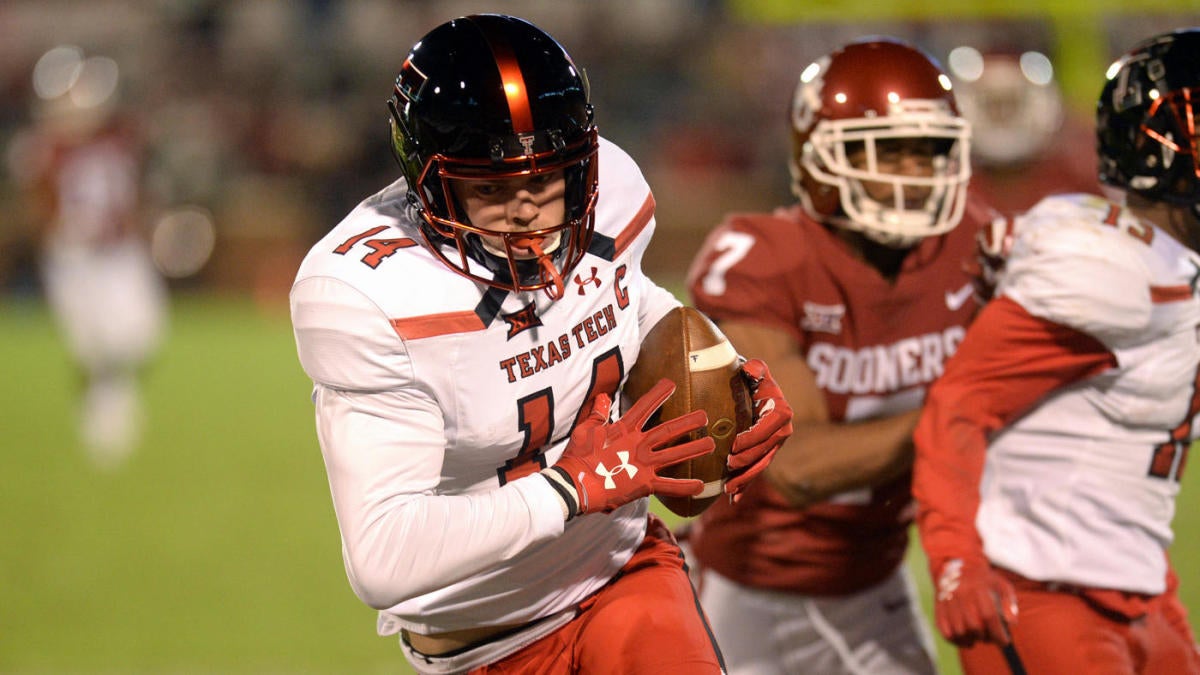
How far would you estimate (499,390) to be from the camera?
2361 millimetres

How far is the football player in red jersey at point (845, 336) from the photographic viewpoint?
122 inches

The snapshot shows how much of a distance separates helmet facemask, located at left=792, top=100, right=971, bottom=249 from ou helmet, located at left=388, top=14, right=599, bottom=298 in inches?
36.4

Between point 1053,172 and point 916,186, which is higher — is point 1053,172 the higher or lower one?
the lower one

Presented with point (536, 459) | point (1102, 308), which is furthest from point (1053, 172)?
point (536, 459)

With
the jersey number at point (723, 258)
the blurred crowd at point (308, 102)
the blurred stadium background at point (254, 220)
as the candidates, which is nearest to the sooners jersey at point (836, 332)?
the jersey number at point (723, 258)

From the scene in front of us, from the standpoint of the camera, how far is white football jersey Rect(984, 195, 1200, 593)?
263cm

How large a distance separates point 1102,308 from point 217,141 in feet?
45.6

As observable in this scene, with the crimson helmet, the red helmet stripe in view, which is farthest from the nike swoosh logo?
the crimson helmet

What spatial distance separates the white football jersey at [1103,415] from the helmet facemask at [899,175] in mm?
327

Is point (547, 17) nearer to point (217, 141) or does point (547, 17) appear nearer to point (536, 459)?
point (217, 141)

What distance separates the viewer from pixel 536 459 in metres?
2.52

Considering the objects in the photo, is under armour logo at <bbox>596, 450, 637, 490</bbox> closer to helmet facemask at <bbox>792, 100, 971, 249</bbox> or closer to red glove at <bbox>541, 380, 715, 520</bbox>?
red glove at <bbox>541, 380, 715, 520</bbox>

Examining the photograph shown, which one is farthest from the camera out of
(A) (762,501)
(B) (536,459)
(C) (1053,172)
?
(C) (1053,172)

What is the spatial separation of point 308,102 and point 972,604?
46.2 feet
